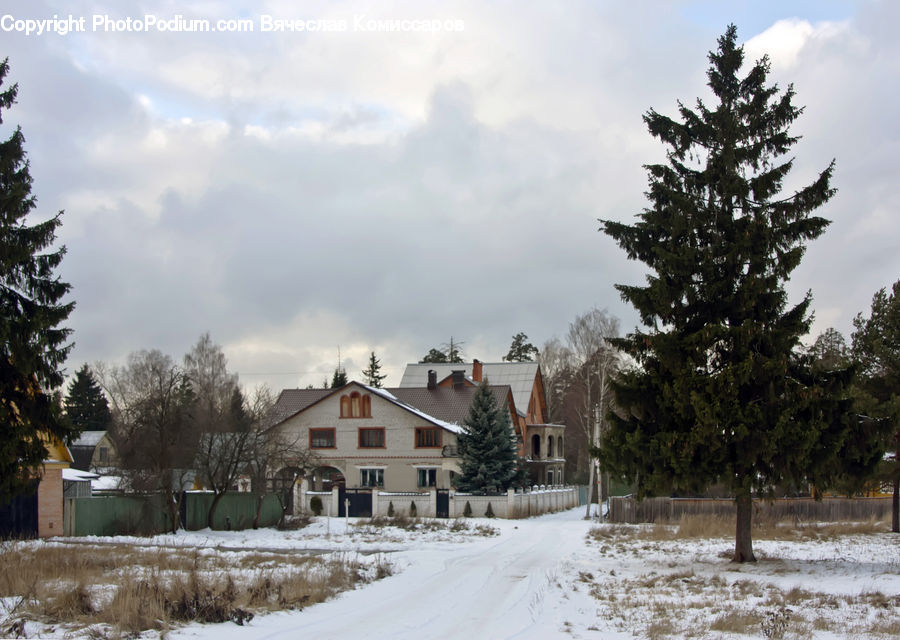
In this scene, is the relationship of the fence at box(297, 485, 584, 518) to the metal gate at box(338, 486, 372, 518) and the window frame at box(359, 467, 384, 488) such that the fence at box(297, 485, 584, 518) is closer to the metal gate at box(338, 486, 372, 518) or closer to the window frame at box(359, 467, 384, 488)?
the metal gate at box(338, 486, 372, 518)

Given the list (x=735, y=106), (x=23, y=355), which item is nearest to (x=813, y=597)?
(x=735, y=106)

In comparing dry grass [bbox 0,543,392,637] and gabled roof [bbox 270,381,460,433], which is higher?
gabled roof [bbox 270,381,460,433]

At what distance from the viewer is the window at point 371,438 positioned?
5228 cm

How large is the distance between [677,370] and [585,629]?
8.49 metres

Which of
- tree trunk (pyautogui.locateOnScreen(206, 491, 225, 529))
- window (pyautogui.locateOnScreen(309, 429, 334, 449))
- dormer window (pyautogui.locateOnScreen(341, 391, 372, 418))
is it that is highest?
dormer window (pyautogui.locateOnScreen(341, 391, 372, 418))

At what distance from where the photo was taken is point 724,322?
20188 mm

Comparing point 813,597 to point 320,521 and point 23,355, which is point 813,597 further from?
point 320,521

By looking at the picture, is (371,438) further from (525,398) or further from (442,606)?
(442,606)

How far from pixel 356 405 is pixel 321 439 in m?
3.02

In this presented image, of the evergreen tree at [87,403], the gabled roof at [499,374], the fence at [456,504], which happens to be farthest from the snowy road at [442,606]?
the evergreen tree at [87,403]

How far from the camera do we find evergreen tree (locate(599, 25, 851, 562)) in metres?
18.6

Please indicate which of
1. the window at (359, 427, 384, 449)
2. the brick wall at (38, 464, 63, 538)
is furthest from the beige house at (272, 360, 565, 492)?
the brick wall at (38, 464, 63, 538)

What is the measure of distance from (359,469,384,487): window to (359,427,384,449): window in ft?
4.79

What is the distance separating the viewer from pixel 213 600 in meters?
12.4
